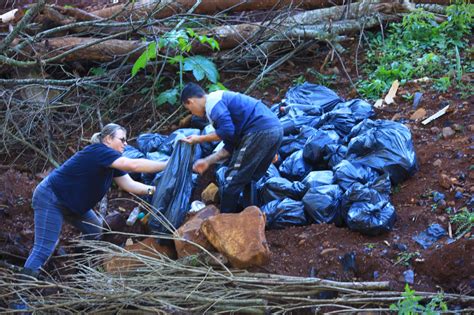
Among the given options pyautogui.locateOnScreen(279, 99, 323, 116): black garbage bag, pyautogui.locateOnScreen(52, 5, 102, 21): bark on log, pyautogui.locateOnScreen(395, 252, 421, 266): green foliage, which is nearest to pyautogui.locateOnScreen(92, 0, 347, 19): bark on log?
pyautogui.locateOnScreen(52, 5, 102, 21): bark on log

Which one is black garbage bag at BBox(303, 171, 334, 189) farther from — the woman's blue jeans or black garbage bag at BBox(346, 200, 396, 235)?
the woman's blue jeans

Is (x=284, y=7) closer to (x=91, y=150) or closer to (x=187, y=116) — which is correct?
(x=187, y=116)

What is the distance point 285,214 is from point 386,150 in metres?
1.08

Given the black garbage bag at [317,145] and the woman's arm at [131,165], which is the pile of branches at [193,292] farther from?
the black garbage bag at [317,145]

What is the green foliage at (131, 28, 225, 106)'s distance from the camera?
24.5 ft

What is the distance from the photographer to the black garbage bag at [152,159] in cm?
693

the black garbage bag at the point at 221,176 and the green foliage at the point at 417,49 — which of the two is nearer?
the black garbage bag at the point at 221,176

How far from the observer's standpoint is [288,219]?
5.93m

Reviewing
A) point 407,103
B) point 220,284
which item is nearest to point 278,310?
point 220,284

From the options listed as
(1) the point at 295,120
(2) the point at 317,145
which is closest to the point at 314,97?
(1) the point at 295,120

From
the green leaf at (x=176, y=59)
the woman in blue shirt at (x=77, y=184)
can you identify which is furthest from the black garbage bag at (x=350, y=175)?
the green leaf at (x=176, y=59)

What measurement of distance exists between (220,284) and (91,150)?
1.51 metres

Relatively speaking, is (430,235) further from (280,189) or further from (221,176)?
(221,176)

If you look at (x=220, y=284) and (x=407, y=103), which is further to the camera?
(x=407, y=103)
